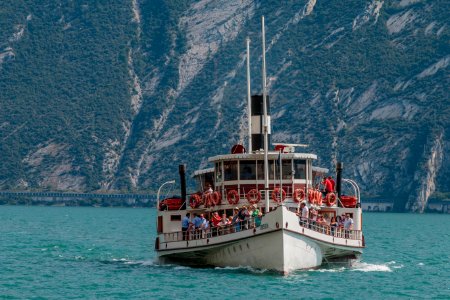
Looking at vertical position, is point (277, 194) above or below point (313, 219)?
above

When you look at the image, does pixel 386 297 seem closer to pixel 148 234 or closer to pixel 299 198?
pixel 299 198

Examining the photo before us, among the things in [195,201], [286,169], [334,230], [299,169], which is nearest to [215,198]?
[195,201]

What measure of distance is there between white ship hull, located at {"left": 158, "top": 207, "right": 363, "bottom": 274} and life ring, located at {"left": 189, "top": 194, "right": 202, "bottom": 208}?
9.60 ft

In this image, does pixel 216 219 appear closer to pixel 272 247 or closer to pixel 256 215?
pixel 256 215

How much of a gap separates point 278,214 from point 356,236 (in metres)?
10.5

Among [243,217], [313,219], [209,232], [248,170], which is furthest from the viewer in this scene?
[248,170]

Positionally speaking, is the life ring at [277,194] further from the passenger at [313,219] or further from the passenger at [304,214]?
the passenger at [313,219]

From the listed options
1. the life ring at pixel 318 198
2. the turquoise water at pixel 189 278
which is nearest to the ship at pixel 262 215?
the life ring at pixel 318 198

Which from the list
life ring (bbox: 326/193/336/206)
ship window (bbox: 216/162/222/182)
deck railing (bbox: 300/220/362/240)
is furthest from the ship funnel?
deck railing (bbox: 300/220/362/240)

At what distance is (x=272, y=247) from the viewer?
79.2 metres

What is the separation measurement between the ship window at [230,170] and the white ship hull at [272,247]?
4.60 metres

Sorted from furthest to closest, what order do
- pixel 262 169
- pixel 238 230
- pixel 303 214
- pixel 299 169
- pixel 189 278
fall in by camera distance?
pixel 299 169
pixel 262 169
pixel 303 214
pixel 189 278
pixel 238 230

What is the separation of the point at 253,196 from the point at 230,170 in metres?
3.10

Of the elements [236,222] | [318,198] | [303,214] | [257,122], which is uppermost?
[257,122]
